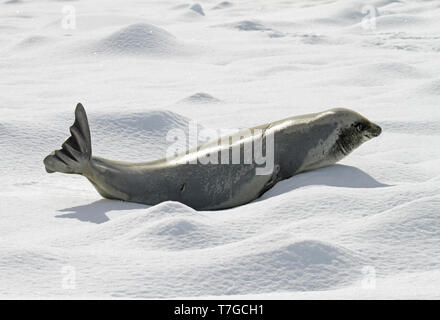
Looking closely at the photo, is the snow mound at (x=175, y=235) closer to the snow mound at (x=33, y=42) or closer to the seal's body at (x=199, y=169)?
the seal's body at (x=199, y=169)

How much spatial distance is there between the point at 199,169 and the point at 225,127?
1.31m

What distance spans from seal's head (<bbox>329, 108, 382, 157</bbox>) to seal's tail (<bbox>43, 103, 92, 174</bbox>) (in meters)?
1.16

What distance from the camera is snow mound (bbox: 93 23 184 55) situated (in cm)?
773

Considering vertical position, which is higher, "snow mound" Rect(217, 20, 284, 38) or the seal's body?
the seal's body

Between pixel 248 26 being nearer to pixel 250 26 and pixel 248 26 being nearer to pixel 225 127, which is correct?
pixel 250 26

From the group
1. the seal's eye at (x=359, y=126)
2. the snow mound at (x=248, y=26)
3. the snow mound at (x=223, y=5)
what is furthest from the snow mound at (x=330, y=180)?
the snow mound at (x=223, y=5)

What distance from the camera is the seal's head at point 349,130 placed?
153 inches

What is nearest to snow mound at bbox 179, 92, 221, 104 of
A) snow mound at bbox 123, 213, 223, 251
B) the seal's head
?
the seal's head

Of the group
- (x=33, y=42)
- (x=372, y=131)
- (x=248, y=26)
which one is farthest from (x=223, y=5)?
(x=372, y=131)

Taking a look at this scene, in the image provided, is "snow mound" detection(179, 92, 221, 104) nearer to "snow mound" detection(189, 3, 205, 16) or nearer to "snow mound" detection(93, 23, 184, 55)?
"snow mound" detection(93, 23, 184, 55)

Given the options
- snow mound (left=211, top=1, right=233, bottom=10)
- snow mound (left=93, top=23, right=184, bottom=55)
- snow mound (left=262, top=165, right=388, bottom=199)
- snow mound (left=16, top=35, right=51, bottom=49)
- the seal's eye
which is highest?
the seal's eye

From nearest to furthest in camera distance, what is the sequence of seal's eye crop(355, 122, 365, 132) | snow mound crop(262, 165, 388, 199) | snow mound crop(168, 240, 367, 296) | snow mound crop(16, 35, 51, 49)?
snow mound crop(168, 240, 367, 296) → snow mound crop(262, 165, 388, 199) → seal's eye crop(355, 122, 365, 132) → snow mound crop(16, 35, 51, 49)

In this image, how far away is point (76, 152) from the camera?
11.8 ft

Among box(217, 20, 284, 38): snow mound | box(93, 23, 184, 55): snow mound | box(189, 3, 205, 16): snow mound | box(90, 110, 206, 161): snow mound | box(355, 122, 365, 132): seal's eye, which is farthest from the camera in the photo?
box(189, 3, 205, 16): snow mound
